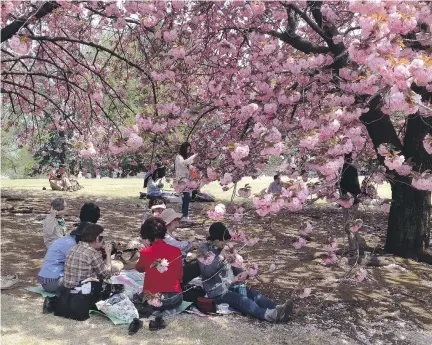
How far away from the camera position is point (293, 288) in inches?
218

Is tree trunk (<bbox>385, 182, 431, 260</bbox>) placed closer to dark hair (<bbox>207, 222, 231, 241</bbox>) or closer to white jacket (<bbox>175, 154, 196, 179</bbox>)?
white jacket (<bbox>175, 154, 196, 179</bbox>)

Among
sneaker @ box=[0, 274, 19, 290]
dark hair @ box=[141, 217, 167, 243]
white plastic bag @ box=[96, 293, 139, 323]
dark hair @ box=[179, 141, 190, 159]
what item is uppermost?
dark hair @ box=[179, 141, 190, 159]

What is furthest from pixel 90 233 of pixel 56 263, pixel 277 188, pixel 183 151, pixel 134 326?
pixel 277 188

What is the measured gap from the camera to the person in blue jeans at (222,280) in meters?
4.57

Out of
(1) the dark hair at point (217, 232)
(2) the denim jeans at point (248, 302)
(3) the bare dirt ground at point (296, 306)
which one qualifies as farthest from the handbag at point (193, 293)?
(1) the dark hair at point (217, 232)

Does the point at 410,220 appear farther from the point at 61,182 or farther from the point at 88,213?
the point at 61,182

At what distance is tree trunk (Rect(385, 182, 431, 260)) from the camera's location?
7.04m

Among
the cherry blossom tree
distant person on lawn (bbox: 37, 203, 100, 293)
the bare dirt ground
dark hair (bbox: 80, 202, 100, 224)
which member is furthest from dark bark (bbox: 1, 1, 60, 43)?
distant person on lawn (bbox: 37, 203, 100, 293)

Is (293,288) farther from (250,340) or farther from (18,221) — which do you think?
(18,221)

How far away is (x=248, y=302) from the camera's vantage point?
14.8ft

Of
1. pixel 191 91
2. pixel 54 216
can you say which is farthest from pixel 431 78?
pixel 191 91

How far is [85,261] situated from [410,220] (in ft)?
16.4

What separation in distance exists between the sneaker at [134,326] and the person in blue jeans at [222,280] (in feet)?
2.75

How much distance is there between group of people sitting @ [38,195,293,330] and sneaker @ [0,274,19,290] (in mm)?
516
